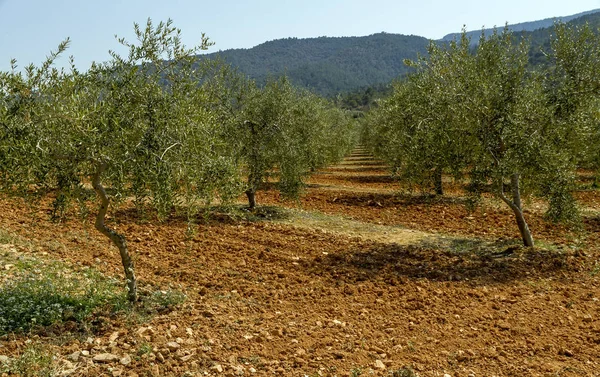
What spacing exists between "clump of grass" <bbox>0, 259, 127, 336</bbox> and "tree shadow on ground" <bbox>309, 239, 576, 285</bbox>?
5.22 metres

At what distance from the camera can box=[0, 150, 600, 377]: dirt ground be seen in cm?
721

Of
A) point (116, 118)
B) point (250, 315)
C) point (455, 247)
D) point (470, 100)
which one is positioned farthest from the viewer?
point (455, 247)

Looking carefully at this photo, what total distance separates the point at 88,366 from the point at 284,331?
3.26 meters

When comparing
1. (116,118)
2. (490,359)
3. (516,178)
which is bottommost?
(490,359)

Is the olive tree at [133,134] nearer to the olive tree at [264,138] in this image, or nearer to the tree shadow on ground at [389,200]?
the olive tree at [264,138]

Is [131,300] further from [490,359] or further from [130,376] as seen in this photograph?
[490,359]

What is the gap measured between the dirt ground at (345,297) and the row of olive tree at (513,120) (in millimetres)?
2328

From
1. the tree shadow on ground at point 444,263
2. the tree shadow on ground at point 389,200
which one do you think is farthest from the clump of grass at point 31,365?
the tree shadow on ground at point 389,200

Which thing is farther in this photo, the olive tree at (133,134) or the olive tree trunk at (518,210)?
the olive tree trunk at (518,210)

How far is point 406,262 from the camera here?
1306cm

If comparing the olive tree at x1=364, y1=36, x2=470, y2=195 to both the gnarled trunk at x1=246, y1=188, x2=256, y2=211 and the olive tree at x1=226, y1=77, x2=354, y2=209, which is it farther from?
the gnarled trunk at x1=246, y1=188, x2=256, y2=211

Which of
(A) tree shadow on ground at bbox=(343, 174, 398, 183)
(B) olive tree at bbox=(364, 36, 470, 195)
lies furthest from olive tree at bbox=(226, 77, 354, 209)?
(A) tree shadow on ground at bbox=(343, 174, 398, 183)

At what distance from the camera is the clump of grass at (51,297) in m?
7.78

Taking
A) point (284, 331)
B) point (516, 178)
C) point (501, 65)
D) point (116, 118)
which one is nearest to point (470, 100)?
point (501, 65)
